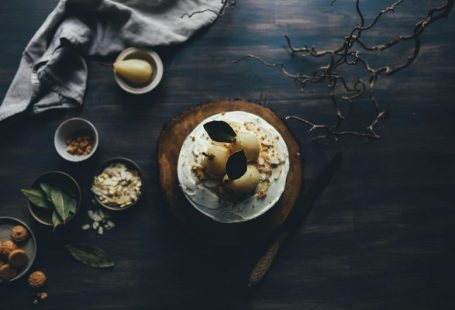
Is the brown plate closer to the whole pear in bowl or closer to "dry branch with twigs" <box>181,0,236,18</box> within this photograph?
the whole pear in bowl

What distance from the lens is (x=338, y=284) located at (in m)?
1.32

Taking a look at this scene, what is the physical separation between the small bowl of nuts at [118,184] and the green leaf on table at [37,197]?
123 mm

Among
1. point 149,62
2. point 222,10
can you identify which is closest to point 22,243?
point 149,62

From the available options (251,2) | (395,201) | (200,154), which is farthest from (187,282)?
(251,2)

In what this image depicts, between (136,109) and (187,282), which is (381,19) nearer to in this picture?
(136,109)

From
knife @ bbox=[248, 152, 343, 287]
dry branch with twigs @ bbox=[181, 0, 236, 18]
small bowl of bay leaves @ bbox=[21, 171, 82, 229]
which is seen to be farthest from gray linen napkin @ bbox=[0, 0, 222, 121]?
knife @ bbox=[248, 152, 343, 287]

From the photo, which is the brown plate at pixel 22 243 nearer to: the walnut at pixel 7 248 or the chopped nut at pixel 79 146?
the walnut at pixel 7 248

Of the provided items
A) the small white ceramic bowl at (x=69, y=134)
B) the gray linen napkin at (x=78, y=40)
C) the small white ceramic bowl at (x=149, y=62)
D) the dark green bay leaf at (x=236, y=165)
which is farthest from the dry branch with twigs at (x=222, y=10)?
the dark green bay leaf at (x=236, y=165)

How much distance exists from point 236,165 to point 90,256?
1.77 ft

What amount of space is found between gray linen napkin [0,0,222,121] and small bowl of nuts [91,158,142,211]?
0.66 ft

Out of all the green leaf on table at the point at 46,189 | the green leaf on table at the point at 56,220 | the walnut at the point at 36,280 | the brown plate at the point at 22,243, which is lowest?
the walnut at the point at 36,280

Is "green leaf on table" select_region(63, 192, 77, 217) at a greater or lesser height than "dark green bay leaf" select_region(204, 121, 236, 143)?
lesser

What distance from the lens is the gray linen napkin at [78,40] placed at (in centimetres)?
128

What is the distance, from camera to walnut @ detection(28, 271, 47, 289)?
4.18 feet
